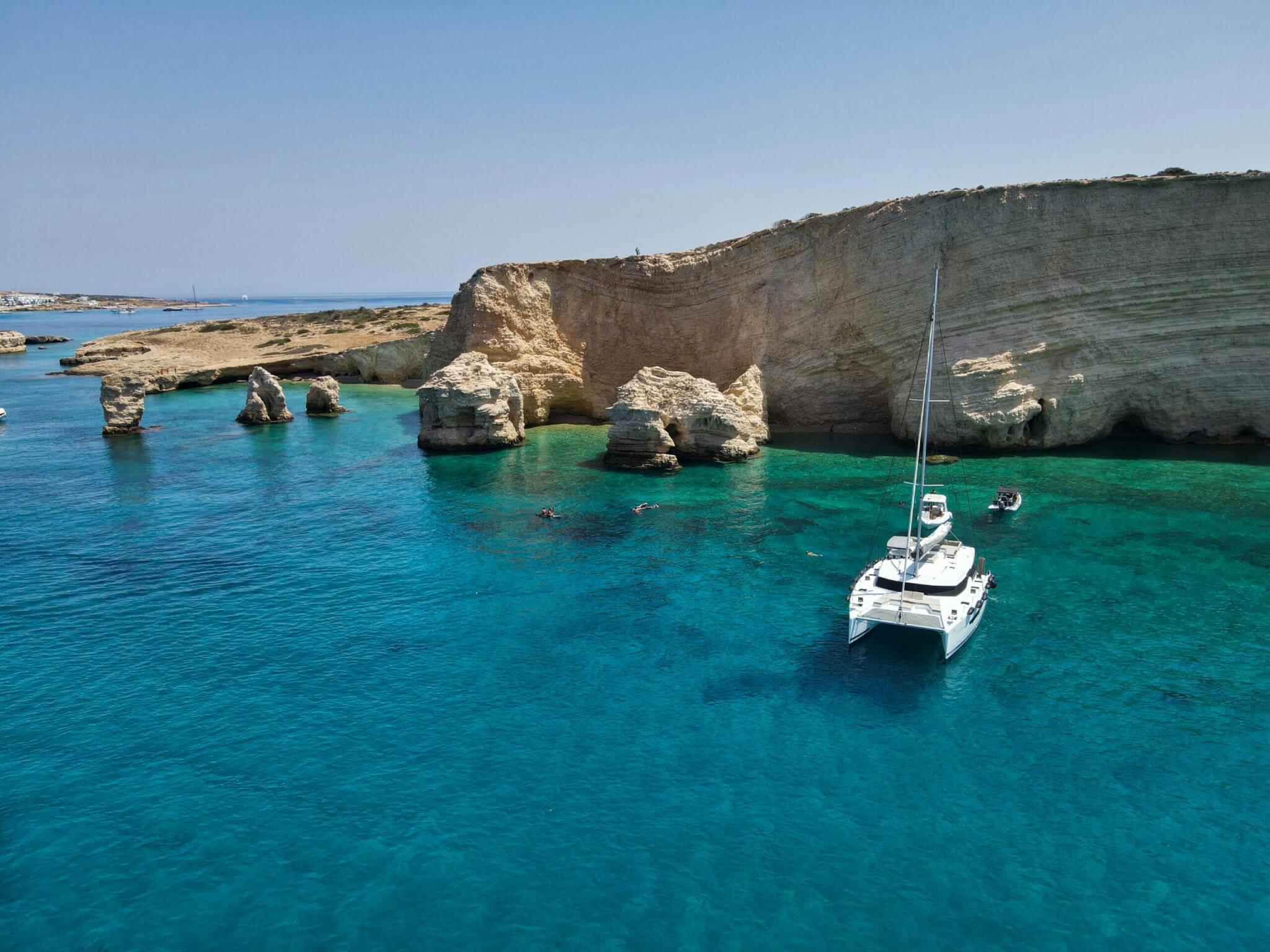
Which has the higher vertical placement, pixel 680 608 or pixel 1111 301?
pixel 1111 301

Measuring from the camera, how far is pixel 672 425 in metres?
43.1

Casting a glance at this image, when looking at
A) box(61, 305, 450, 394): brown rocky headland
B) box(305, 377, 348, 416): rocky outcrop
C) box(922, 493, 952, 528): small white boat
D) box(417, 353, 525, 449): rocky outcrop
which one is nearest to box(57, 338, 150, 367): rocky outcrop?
box(61, 305, 450, 394): brown rocky headland

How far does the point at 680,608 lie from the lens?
81.7ft

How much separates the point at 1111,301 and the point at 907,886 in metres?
35.9

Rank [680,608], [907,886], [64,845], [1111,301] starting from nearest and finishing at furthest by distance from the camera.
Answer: [907,886], [64,845], [680,608], [1111,301]

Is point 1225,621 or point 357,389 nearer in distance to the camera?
point 1225,621

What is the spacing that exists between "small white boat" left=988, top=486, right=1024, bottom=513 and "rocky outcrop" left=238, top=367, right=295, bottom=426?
46.5 m

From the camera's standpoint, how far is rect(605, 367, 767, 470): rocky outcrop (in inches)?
1619

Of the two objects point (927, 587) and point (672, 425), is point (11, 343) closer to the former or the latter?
point (672, 425)

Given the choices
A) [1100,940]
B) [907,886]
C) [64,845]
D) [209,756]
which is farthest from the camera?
[209,756]

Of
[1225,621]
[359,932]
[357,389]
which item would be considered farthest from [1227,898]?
[357,389]

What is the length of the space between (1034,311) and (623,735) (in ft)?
109

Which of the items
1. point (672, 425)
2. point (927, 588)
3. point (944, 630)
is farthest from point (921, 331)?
point (944, 630)

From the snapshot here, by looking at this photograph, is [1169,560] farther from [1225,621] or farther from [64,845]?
[64,845]
